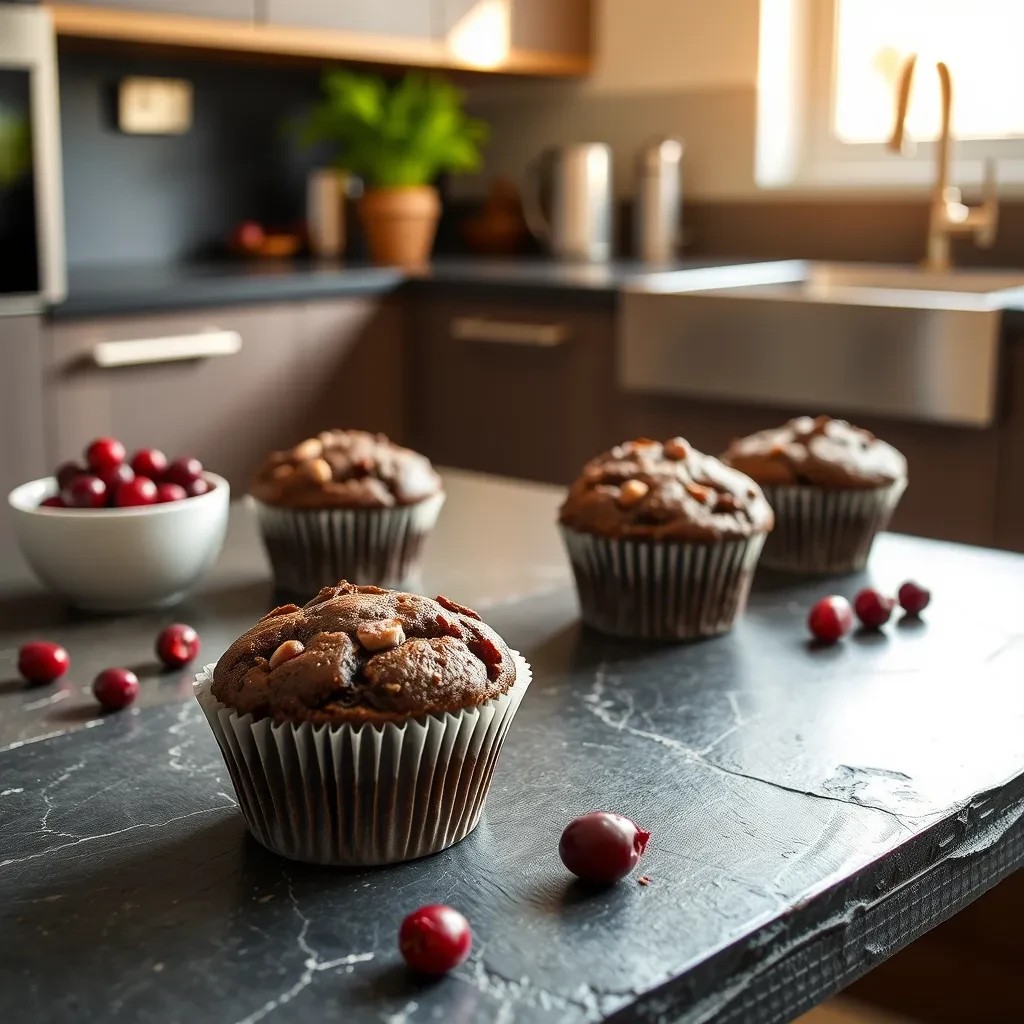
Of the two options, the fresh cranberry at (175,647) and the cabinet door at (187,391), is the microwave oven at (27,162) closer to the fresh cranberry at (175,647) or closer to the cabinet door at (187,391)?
the cabinet door at (187,391)

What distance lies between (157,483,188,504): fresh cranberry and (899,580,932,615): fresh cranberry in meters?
0.65

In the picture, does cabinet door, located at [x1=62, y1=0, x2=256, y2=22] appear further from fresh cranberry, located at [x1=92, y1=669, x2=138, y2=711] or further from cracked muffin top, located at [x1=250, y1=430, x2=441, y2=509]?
fresh cranberry, located at [x1=92, y1=669, x2=138, y2=711]

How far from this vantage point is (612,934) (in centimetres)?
73

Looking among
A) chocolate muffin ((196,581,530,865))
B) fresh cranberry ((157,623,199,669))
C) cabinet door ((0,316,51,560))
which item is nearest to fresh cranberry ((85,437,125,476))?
fresh cranberry ((157,623,199,669))

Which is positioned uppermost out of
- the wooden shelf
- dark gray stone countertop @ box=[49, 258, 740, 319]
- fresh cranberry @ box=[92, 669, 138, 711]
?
the wooden shelf

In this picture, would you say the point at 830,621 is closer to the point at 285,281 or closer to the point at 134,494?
the point at 134,494

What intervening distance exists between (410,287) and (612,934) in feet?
8.44

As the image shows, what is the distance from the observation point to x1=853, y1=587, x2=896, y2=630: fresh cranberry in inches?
48.9

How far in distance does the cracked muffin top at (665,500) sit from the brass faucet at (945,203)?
1.80 m

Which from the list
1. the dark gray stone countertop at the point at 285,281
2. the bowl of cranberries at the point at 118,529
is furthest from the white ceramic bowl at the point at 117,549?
the dark gray stone countertop at the point at 285,281

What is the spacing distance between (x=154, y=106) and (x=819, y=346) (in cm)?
176

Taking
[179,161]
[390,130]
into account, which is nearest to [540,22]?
[390,130]

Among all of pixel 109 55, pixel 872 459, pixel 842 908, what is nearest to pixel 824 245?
pixel 109 55

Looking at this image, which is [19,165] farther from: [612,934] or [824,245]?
[612,934]
